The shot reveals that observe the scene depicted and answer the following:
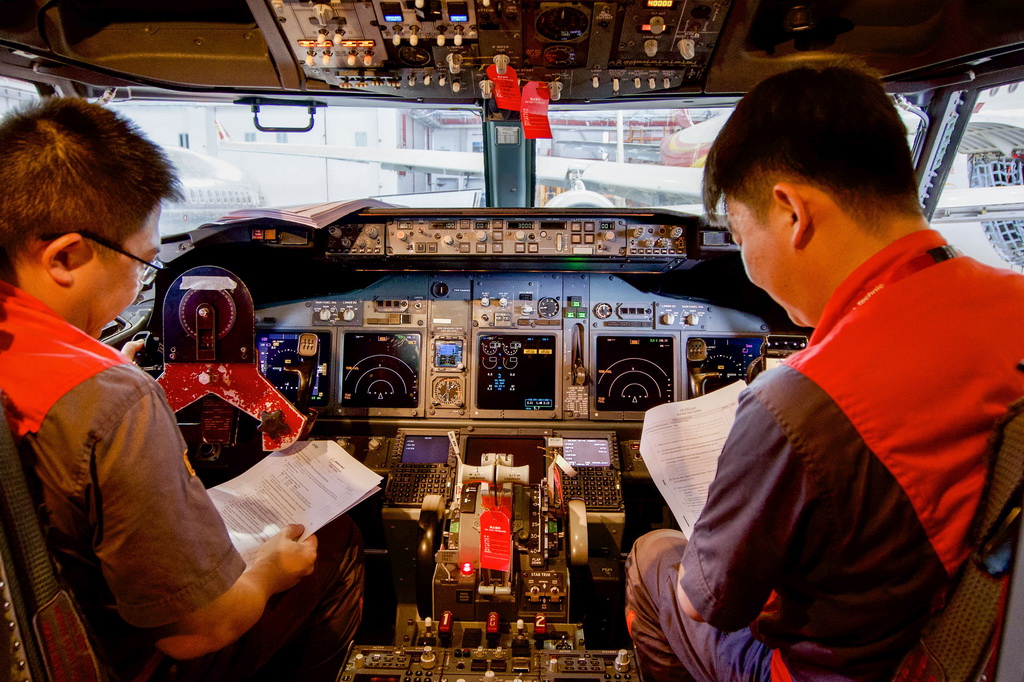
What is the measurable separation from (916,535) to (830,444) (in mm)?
181

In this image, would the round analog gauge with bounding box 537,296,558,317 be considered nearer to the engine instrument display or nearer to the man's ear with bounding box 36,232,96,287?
the engine instrument display

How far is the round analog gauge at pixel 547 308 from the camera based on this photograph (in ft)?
8.86

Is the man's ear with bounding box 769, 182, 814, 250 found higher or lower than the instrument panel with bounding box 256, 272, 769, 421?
higher

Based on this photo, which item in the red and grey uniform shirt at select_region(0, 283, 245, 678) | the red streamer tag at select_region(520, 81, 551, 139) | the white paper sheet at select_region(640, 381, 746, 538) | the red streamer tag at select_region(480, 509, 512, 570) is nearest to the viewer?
the red and grey uniform shirt at select_region(0, 283, 245, 678)

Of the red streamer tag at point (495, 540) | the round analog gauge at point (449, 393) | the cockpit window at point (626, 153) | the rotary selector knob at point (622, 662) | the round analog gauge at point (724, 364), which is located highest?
the cockpit window at point (626, 153)

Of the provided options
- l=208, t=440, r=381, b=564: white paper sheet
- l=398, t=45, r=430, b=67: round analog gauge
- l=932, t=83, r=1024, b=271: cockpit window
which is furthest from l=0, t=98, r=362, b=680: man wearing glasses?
l=932, t=83, r=1024, b=271: cockpit window

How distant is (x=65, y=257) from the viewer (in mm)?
1043

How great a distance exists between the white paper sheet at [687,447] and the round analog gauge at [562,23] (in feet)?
4.67

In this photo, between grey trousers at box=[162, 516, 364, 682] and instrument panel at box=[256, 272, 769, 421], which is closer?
grey trousers at box=[162, 516, 364, 682]

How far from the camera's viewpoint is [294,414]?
212 cm

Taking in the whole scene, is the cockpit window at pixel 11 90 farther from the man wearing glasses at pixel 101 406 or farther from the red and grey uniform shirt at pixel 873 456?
the red and grey uniform shirt at pixel 873 456

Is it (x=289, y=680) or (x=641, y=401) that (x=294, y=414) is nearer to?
(x=289, y=680)

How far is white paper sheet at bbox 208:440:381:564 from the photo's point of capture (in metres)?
1.66

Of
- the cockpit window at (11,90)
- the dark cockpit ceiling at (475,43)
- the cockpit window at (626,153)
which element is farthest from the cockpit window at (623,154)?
the cockpit window at (11,90)
